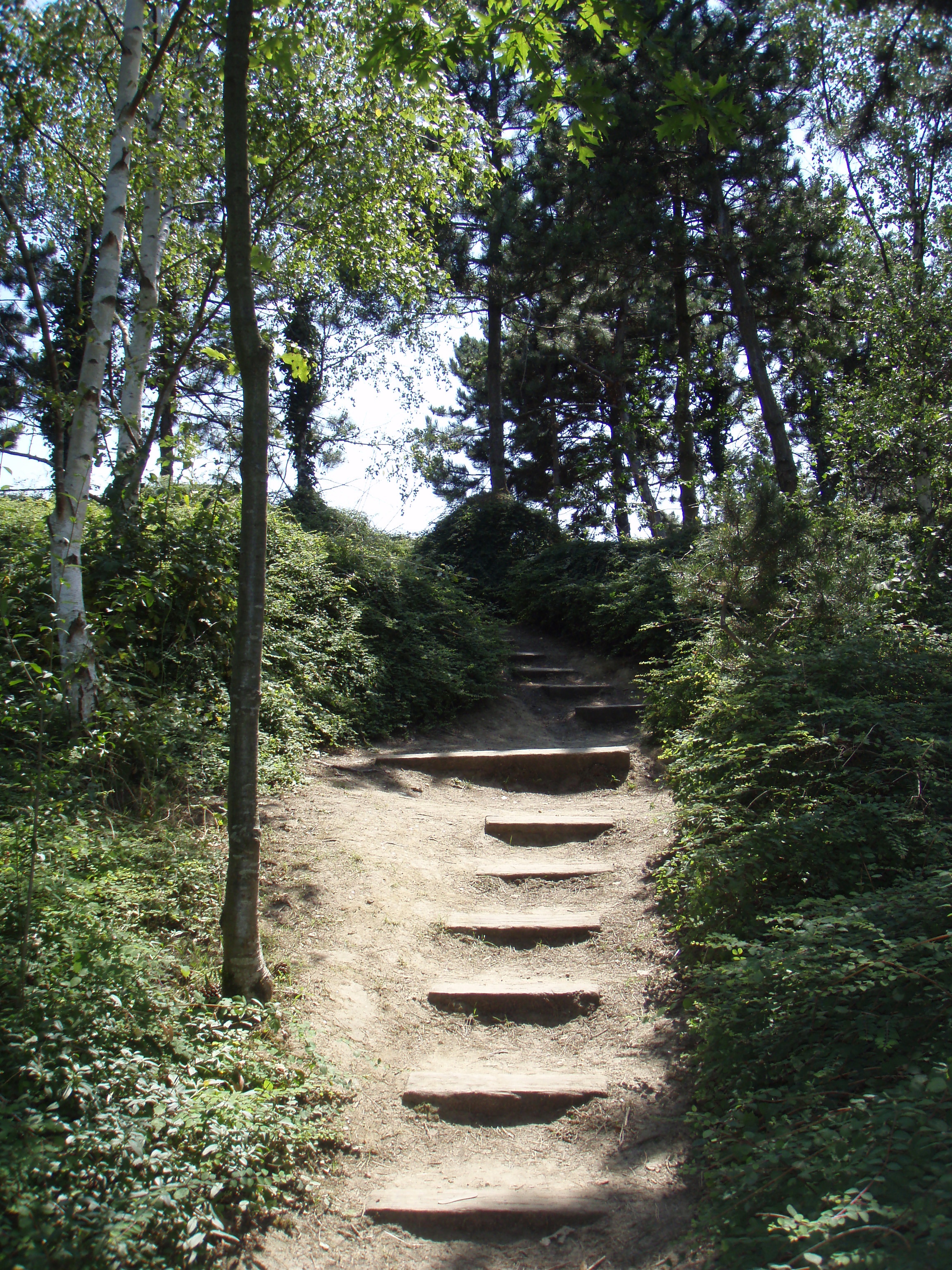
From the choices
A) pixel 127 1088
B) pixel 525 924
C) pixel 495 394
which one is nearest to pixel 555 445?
pixel 495 394

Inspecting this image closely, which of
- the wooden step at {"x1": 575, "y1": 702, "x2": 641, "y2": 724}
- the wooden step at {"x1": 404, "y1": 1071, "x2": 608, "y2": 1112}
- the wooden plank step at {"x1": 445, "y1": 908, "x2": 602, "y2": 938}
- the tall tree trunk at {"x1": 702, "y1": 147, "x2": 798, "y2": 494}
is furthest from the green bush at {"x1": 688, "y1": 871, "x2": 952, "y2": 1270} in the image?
the tall tree trunk at {"x1": 702, "y1": 147, "x2": 798, "y2": 494}

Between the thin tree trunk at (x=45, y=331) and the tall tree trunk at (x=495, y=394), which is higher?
the tall tree trunk at (x=495, y=394)

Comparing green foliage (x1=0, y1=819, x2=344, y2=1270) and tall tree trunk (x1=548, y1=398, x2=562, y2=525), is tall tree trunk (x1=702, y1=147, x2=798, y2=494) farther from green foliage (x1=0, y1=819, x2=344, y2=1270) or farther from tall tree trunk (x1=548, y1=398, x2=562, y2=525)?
green foliage (x1=0, y1=819, x2=344, y2=1270)

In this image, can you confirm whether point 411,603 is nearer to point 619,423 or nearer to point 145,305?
point 145,305

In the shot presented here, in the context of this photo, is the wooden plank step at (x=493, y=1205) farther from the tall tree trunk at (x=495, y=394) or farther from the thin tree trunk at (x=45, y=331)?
the tall tree trunk at (x=495, y=394)

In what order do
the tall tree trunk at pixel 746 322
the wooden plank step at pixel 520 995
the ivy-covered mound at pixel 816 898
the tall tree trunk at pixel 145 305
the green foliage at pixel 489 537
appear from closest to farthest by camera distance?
the ivy-covered mound at pixel 816 898 → the wooden plank step at pixel 520 995 → the tall tree trunk at pixel 145 305 → the tall tree trunk at pixel 746 322 → the green foliage at pixel 489 537

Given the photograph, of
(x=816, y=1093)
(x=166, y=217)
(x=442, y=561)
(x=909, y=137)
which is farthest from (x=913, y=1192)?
(x=909, y=137)

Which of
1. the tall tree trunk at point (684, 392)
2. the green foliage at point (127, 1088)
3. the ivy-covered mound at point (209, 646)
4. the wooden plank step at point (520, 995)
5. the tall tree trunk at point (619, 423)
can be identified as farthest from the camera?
the tall tree trunk at point (619, 423)

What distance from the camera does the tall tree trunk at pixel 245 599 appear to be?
123 inches

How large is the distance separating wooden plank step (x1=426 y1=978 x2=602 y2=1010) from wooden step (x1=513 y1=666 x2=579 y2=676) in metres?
5.98

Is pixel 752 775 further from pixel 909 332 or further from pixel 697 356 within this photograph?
pixel 697 356

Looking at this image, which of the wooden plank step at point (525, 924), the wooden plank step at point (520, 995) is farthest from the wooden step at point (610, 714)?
the wooden plank step at point (520, 995)

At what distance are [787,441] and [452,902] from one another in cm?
931

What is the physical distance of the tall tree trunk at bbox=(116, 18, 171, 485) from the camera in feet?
19.2
